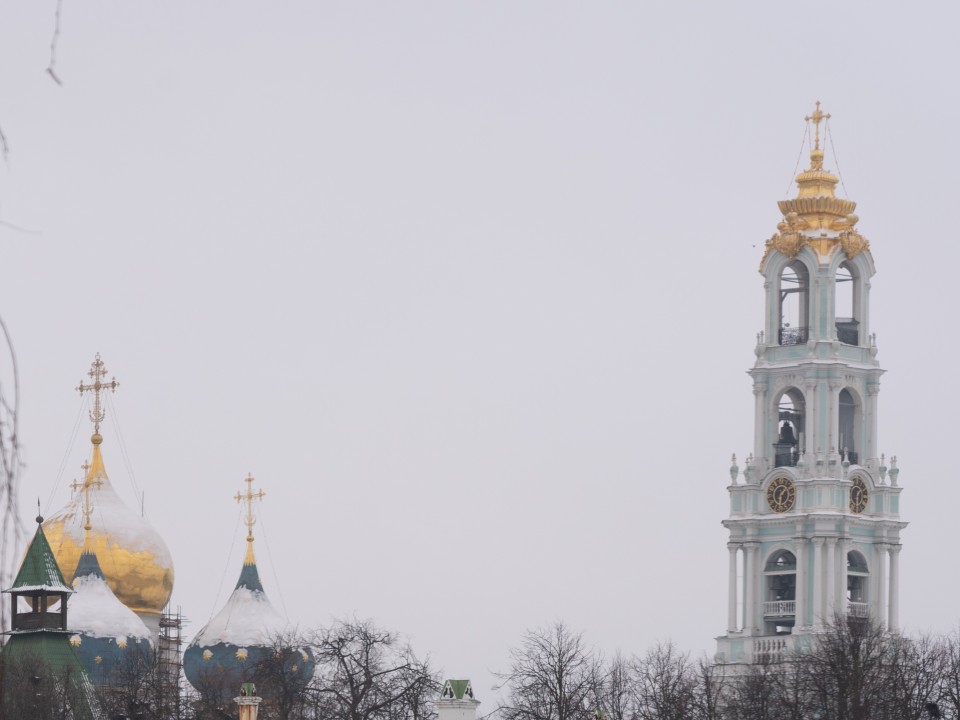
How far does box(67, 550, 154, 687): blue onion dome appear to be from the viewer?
68.8 m

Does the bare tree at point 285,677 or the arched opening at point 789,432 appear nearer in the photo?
the bare tree at point 285,677

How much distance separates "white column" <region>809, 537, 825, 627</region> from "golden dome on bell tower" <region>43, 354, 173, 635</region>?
56.0ft

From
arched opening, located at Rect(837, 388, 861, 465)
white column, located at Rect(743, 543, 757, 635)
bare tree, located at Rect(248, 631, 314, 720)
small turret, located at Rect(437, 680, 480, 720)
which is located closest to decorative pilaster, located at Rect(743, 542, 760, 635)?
white column, located at Rect(743, 543, 757, 635)

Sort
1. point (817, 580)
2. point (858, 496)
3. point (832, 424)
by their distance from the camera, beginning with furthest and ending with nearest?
point (858, 496) → point (832, 424) → point (817, 580)

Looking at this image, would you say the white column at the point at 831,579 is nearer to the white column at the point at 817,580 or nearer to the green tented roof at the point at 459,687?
the white column at the point at 817,580

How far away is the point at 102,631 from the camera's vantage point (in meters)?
69.9

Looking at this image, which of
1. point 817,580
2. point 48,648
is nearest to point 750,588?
point 817,580

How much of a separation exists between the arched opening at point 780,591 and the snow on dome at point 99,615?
16388mm

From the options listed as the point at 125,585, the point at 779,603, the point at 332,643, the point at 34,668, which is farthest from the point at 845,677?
the point at 125,585

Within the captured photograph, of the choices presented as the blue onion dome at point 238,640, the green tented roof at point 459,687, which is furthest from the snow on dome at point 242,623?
the green tented roof at point 459,687

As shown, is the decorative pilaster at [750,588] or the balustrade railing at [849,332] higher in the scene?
the balustrade railing at [849,332]

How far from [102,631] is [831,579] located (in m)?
18.8

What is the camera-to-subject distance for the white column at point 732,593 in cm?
7456

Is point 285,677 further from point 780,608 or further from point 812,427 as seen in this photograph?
point 812,427
